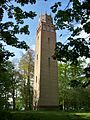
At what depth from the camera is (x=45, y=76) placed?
4494cm

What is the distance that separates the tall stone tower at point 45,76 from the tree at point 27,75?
209 centimetres

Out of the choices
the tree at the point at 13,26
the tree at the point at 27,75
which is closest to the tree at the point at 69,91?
the tree at the point at 27,75

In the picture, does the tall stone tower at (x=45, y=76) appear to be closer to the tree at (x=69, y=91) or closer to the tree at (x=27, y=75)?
the tree at (x=27, y=75)

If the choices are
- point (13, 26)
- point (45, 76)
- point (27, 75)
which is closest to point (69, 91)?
point (45, 76)

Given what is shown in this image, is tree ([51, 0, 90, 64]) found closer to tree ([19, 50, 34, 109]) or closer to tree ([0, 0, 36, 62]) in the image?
tree ([0, 0, 36, 62])

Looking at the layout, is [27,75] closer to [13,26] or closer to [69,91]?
[69,91]

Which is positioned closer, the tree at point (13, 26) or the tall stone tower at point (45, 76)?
the tree at point (13, 26)

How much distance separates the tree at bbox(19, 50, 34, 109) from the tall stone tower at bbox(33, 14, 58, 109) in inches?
82.1

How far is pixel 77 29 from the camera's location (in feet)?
23.4

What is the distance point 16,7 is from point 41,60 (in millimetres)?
38451

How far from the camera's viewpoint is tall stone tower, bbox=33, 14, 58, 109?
4422cm

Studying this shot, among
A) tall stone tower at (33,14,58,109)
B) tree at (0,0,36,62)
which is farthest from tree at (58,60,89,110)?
tree at (0,0,36,62)

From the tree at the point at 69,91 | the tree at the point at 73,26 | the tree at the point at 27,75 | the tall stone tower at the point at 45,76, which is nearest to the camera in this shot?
the tree at the point at 73,26

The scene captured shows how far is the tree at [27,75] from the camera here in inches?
1885
